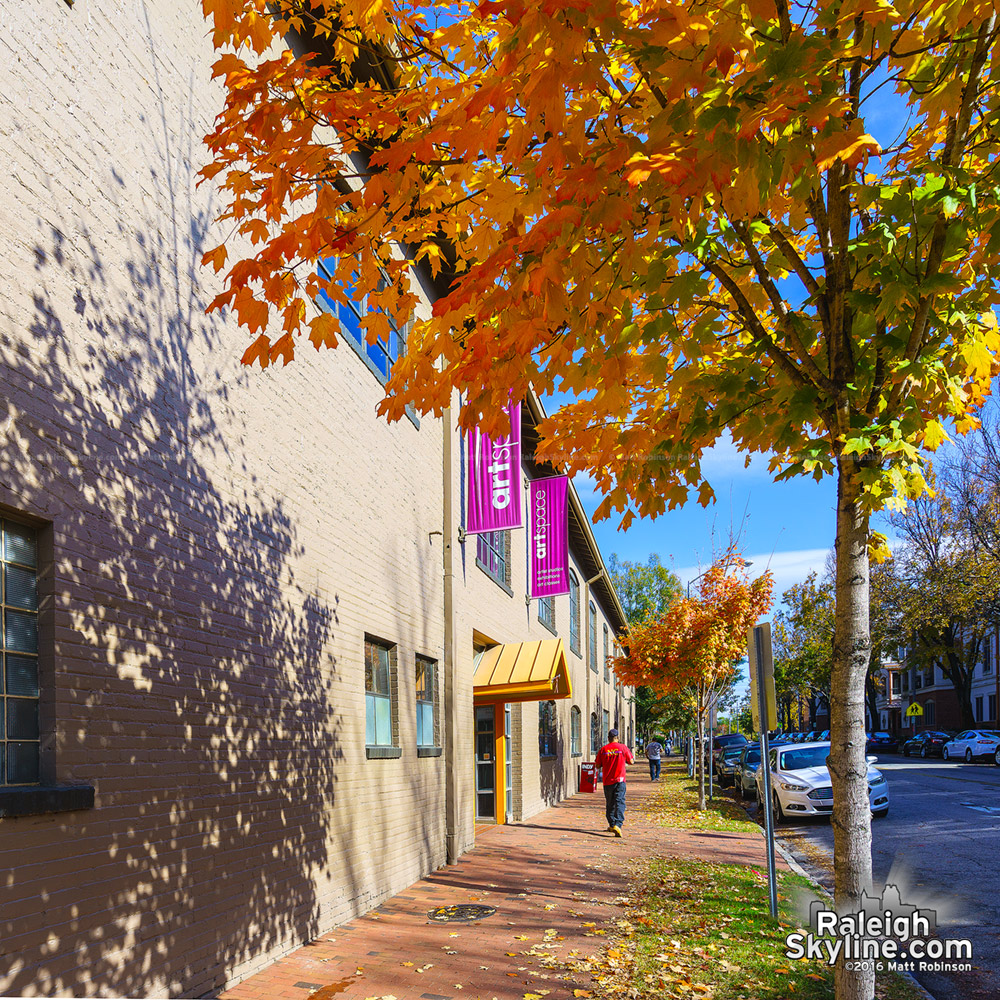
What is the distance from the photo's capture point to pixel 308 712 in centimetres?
773

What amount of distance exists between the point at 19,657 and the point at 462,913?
19.3 feet

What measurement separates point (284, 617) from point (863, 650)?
459 cm

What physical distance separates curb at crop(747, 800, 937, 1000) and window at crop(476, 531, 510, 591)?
6.59 m

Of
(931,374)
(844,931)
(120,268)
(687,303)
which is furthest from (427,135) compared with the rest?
(844,931)

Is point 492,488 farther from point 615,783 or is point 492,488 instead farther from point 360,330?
point 615,783

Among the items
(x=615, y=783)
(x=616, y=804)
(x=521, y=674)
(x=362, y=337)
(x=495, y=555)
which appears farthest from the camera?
(x=495, y=555)

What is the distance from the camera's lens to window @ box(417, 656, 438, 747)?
11836 mm

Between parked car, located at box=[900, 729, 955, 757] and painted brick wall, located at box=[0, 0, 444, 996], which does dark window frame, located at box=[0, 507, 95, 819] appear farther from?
parked car, located at box=[900, 729, 955, 757]

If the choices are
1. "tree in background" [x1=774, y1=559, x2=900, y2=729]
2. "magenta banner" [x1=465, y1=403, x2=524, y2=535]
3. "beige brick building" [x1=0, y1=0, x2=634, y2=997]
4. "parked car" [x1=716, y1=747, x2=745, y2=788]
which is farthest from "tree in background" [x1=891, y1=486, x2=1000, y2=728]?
"beige brick building" [x1=0, y1=0, x2=634, y2=997]

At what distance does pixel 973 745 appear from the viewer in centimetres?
3866

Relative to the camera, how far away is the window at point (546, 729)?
22.1m

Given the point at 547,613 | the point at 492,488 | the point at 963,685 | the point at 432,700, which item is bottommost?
the point at 963,685

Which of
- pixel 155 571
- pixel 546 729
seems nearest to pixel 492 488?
pixel 155 571

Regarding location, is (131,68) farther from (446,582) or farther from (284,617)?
(446,582)
